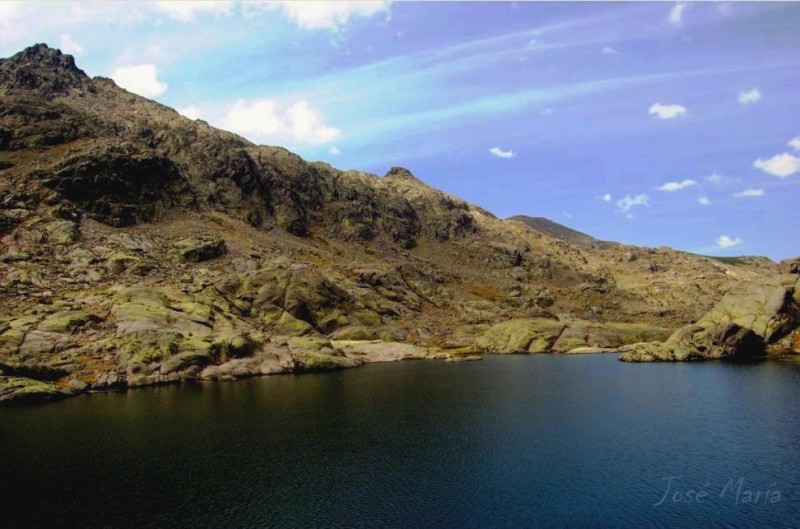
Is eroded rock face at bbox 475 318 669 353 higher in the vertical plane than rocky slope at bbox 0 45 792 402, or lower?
lower

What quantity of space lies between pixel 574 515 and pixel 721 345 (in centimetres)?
10085

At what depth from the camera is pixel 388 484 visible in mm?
39625

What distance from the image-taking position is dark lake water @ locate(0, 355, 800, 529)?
113 feet

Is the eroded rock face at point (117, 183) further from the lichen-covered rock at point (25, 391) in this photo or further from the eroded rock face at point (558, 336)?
the eroded rock face at point (558, 336)

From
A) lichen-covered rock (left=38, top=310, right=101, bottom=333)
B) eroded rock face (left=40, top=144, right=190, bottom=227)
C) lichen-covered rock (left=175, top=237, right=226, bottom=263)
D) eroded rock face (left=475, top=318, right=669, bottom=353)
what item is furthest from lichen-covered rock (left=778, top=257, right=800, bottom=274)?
eroded rock face (left=40, top=144, right=190, bottom=227)

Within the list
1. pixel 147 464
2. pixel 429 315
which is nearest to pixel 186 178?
pixel 429 315

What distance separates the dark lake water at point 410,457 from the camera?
34312 millimetres

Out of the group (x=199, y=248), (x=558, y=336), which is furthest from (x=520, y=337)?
(x=199, y=248)

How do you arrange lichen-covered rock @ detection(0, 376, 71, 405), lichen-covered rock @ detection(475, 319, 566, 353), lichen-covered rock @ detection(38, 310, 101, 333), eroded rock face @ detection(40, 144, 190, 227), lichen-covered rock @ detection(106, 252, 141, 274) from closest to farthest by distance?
lichen-covered rock @ detection(0, 376, 71, 405)
lichen-covered rock @ detection(38, 310, 101, 333)
lichen-covered rock @ detection(106, 252, 141, 274)
lichen-covered rock @ detection(475, 319, 566, 353)
eroded rock face @ detection(40, 144, 190, 227)

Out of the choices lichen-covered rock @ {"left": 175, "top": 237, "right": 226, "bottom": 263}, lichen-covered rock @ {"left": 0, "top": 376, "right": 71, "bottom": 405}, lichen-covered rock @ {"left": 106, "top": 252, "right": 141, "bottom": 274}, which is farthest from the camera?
lichen-covered rock @ {"left": 175, "top": 237, "right": 226, "bottom": 263}

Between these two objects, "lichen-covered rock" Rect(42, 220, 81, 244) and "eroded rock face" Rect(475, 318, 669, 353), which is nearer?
"lichen-covered rock" Rect(42, 220, 81, 244)

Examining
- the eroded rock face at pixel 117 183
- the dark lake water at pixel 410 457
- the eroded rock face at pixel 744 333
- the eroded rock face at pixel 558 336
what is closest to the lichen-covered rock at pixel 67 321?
the dark lake water at pixel 410 457

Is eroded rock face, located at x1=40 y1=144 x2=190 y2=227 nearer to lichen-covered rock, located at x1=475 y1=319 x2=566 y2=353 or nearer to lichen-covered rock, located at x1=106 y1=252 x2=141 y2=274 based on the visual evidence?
lichen-covered rock, located at x1=106 y1=252 x2=141 y2=274

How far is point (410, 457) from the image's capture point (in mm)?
46219
